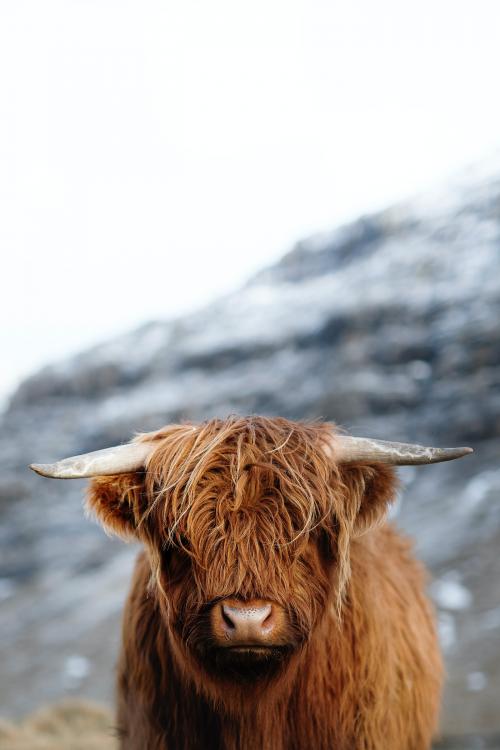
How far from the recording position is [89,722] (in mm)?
7113

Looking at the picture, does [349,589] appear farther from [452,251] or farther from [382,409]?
[452,251]

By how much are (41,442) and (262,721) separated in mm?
18120

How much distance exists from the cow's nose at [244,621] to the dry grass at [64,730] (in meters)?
4.06

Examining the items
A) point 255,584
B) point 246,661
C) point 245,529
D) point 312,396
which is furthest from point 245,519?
point 312,396

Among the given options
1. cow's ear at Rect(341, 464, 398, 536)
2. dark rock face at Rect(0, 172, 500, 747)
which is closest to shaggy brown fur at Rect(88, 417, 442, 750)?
cow's ear at Rect(341, 464, 398, 536)

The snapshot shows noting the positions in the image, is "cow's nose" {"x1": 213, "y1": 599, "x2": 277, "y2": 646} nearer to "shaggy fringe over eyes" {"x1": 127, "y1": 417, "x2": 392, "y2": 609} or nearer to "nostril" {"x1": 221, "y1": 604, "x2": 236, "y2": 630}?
"nostril" {"x1": 221, "y1": 604, "x2": 236, "y2": 630}

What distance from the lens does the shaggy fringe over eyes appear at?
2494 mm

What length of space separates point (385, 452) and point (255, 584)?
2.08ft

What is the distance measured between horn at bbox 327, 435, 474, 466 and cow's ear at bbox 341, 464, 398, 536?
0.06 metres

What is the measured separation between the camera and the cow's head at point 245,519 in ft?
7.95

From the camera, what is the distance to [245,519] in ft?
8.21

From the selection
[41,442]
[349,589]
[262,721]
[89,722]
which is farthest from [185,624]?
[41,442]

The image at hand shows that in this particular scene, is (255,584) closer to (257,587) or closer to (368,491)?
(257,587)

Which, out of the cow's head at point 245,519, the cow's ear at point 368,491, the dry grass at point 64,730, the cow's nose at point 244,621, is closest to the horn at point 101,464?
the cow's head at point 245,519
